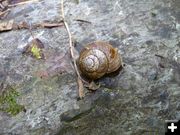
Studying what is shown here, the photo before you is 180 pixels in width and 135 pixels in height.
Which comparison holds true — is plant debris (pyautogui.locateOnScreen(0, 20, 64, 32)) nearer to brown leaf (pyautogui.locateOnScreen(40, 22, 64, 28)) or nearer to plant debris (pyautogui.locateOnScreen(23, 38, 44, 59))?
brown leaf (pyautogui.locateOnScreen(40, 22, 64, 28))

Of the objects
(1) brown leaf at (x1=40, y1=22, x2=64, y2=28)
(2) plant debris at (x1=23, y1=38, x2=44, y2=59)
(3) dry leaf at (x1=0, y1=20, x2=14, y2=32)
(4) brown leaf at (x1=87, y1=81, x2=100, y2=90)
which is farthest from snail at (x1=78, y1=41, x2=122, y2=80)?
(3) dry leaf at (x1=0, y1=20, x2=14, y2=32)

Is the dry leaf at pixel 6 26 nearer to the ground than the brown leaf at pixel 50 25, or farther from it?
farther from it

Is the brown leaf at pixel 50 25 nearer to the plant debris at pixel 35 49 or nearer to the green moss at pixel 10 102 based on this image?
the plant debris at pixel 35 49

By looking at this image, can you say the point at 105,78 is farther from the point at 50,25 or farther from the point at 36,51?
the point at 50,25

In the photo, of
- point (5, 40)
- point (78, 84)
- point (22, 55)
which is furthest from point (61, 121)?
point (5, 40)

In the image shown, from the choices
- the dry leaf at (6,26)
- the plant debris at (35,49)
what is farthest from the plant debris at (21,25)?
the plant debris at (35,49)

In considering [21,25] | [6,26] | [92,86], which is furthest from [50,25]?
[92,86]

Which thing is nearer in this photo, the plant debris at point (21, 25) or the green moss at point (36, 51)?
the green moss at point (36, 51)
